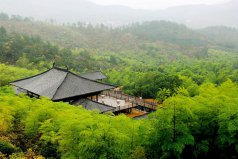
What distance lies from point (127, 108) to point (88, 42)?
134959 millimetres

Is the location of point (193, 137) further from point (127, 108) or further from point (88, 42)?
point (88, 42)

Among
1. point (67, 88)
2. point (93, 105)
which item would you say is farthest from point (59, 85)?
point (93, 105)

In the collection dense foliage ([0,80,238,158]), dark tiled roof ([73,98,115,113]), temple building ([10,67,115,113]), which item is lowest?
dark tiled roof ([73,98,115,113])

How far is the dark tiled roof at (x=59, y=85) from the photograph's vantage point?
27.1 meters

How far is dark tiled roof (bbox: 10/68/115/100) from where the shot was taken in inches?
1069

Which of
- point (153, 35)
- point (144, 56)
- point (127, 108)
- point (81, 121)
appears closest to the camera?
point (81, 121)

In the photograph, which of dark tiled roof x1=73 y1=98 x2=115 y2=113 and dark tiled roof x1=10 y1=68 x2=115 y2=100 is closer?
dark tiled roof x1=73 y1=98 x2=115 y2=113

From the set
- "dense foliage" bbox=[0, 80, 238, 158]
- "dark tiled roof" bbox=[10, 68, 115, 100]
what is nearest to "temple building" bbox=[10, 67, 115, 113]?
"dark tiled roof" bbox=[10, 68, 115, 100]

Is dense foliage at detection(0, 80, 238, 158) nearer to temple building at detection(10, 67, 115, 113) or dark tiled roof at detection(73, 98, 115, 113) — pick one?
temple building at detection(10, 67, 115, 113)

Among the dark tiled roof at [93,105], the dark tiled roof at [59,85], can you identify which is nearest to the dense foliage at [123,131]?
the dark tiled roof at [59,85]

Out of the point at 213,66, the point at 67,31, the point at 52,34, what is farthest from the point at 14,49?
the point at 67,31

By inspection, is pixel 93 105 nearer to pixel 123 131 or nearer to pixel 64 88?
pixel 64 88

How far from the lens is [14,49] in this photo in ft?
259

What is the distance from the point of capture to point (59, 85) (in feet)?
90.9
